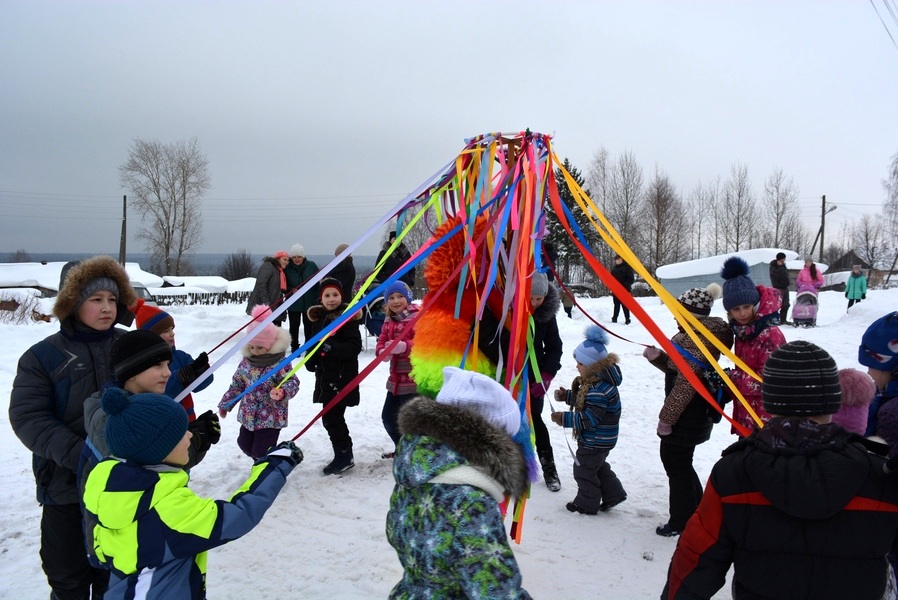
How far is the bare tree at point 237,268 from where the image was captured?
57.3m

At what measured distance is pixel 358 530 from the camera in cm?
362

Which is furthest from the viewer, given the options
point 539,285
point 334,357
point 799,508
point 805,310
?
point 805,310

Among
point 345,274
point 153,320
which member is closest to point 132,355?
point 153,320

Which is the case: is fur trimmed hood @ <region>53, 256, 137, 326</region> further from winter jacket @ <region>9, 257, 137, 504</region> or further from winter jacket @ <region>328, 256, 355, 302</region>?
winter jacket @ <region>328, 256, 355, 302</region>

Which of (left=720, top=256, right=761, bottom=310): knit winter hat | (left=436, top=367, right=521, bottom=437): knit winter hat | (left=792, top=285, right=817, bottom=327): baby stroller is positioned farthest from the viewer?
(left=792, top=285, right=817, bottom=327): baby stroller

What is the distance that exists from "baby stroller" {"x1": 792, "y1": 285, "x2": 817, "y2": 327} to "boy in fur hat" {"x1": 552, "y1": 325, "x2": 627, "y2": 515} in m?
11.2

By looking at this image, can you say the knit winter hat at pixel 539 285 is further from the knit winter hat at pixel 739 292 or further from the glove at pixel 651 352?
the knit winter hat at pixel 739 292

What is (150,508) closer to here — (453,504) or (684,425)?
(453,504)

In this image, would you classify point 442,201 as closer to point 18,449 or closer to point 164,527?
point 164,527

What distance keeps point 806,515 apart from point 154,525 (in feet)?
6.39

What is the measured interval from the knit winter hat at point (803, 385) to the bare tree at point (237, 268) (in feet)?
192

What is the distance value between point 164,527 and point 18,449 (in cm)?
427

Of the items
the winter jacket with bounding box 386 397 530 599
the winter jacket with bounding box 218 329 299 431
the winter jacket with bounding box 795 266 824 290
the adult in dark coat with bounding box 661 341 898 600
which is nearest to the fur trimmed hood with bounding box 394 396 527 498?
the winter jacket with bounding box 386 397 530 599

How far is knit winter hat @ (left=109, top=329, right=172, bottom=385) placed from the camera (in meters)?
2.38
